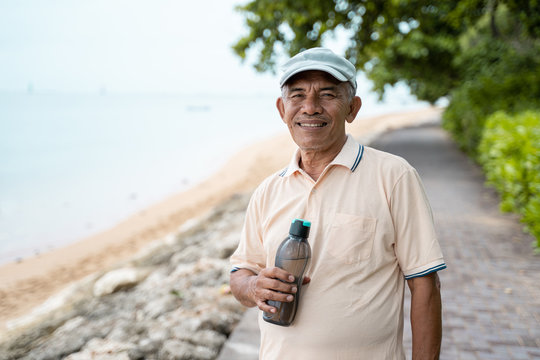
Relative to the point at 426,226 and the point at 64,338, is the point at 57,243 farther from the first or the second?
the point at 426,226

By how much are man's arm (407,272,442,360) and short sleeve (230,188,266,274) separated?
2.04 feet

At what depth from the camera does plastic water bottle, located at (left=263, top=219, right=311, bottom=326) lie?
1586 mm

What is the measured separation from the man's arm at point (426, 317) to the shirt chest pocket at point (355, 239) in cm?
23

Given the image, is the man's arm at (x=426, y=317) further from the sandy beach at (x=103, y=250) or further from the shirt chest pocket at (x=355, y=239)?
the sandy beach at (x=103, y=250)

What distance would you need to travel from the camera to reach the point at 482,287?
4980mm

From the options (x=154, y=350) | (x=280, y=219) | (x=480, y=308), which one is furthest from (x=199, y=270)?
(x=280, y=219)

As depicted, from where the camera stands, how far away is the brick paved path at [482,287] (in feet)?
12.4

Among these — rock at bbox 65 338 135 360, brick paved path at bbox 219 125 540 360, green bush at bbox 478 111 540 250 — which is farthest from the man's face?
green bush at bbox 478 111 540 250

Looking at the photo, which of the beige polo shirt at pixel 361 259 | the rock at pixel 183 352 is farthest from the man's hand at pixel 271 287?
the rock at pixel 183 352

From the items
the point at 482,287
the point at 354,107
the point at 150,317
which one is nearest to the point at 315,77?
the point at 354,107

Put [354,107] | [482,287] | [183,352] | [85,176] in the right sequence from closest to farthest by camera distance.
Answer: [354,107], [183,352], [482,287], [85,176]

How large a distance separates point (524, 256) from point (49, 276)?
9095 mm

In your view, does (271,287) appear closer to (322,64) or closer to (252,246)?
(252,246)

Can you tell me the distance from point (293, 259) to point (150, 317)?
12.7 ft
